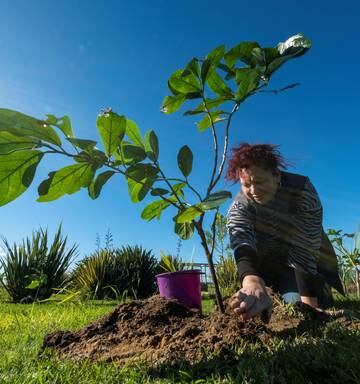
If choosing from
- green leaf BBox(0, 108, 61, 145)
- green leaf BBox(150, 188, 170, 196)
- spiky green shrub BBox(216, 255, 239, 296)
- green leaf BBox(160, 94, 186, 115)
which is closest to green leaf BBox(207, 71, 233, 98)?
green leaf BBox(160, 94, 186, 115)

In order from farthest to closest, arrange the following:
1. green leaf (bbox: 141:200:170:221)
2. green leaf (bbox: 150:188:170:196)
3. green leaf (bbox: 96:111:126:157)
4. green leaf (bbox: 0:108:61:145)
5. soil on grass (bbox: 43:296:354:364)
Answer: green leaf (bbox: 141:200:170:221), green leaf (bbox: 150:188:170:196), soil on grass (bbox: 43:296:354:364), green leaf (bbox: 96:111:126:157), green leaf (bbox: 0:108:61:145)

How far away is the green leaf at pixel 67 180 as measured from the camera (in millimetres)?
1391

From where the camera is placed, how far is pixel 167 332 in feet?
5.42

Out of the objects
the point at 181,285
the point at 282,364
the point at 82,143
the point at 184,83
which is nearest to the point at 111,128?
the point at 82,143

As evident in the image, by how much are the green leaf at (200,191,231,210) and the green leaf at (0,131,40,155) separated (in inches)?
24.1

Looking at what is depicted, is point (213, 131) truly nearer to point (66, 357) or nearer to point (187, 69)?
point (187, 69)

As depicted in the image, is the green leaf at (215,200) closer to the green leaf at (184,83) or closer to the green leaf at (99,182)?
the green leaf at (99,182)

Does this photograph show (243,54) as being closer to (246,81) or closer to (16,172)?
(246,81)

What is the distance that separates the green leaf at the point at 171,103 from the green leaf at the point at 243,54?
25 cm

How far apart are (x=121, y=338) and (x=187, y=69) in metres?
1.17

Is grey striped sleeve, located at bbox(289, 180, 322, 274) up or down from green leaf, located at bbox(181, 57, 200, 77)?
down

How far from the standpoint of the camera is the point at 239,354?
1346 millimetres

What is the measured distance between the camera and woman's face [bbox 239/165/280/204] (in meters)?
2.31

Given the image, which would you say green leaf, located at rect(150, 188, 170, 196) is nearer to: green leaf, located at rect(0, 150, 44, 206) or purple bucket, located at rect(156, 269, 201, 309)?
green leaf, located at rect(0, 150, 44, 206)
